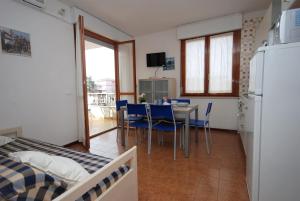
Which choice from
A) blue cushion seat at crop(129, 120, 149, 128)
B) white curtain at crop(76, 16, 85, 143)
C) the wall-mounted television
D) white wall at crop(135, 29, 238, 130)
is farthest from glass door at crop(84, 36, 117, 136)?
Answer: blue cushion seat at crop(129, 120, 149, 128)

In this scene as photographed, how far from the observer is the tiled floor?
169 centimetres

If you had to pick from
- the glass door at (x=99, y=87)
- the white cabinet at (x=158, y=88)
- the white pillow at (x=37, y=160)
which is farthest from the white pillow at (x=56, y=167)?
the glass door at (x=99, y=87)

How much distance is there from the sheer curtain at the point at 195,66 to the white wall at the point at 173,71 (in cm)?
24

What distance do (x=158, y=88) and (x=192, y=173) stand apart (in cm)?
255

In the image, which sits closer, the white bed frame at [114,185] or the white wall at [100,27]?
the white bed frame at [114,185]

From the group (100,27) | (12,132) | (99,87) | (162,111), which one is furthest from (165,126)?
(99,87)

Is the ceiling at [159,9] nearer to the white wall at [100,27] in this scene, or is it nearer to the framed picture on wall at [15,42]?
the white wall at [100,27]

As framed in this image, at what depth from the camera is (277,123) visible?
1.29m

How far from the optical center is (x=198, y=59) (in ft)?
13.6

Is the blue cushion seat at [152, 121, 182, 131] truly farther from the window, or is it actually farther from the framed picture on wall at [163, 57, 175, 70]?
the framed picture on wall at [163, 57, 175, 70]

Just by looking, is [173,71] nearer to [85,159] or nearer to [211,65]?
[211,65]

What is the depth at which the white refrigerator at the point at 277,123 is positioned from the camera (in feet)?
4.08

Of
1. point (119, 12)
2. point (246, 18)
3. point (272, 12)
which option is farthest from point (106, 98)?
point (272, 12)

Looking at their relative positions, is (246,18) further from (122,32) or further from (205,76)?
(122,32)
